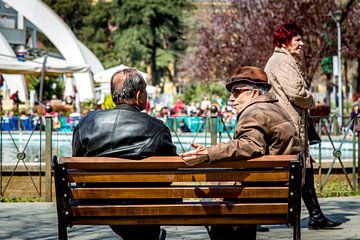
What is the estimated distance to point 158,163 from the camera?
5.64 m

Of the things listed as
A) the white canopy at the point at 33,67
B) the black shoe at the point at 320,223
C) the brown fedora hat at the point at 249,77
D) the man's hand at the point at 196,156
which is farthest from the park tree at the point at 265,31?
the man's hand at the point at 196,156

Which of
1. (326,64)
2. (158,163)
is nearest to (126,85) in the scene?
Result: (158,163)

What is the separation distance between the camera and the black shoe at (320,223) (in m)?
9.02

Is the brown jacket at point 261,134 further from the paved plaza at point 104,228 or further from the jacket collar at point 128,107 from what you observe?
the paved plaza at point 104,228

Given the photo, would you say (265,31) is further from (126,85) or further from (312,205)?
(126,85)

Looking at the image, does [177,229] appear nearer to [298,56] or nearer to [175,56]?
[298,56]

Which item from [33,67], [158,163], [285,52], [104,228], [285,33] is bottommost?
[104,228]

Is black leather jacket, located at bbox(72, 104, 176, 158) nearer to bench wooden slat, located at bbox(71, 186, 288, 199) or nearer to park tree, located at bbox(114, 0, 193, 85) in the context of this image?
bench wooden slat, located at bbox(71, 186, 288, 199)

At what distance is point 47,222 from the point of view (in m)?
9.83

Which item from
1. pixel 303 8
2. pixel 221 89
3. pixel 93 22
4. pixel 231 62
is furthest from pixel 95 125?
pixel 93 22

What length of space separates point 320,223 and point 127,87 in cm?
348

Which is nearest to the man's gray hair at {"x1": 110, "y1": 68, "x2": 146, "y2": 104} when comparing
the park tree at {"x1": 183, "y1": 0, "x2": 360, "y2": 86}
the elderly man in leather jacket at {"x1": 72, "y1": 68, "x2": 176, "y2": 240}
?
the elderly man in leather jacket at {"x1": 72, "y1": 68, "x2": 176, "y2": 240}

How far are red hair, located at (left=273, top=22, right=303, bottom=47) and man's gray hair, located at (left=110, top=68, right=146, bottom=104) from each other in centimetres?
287

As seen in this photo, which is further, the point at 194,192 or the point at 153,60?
the point at 153,60
